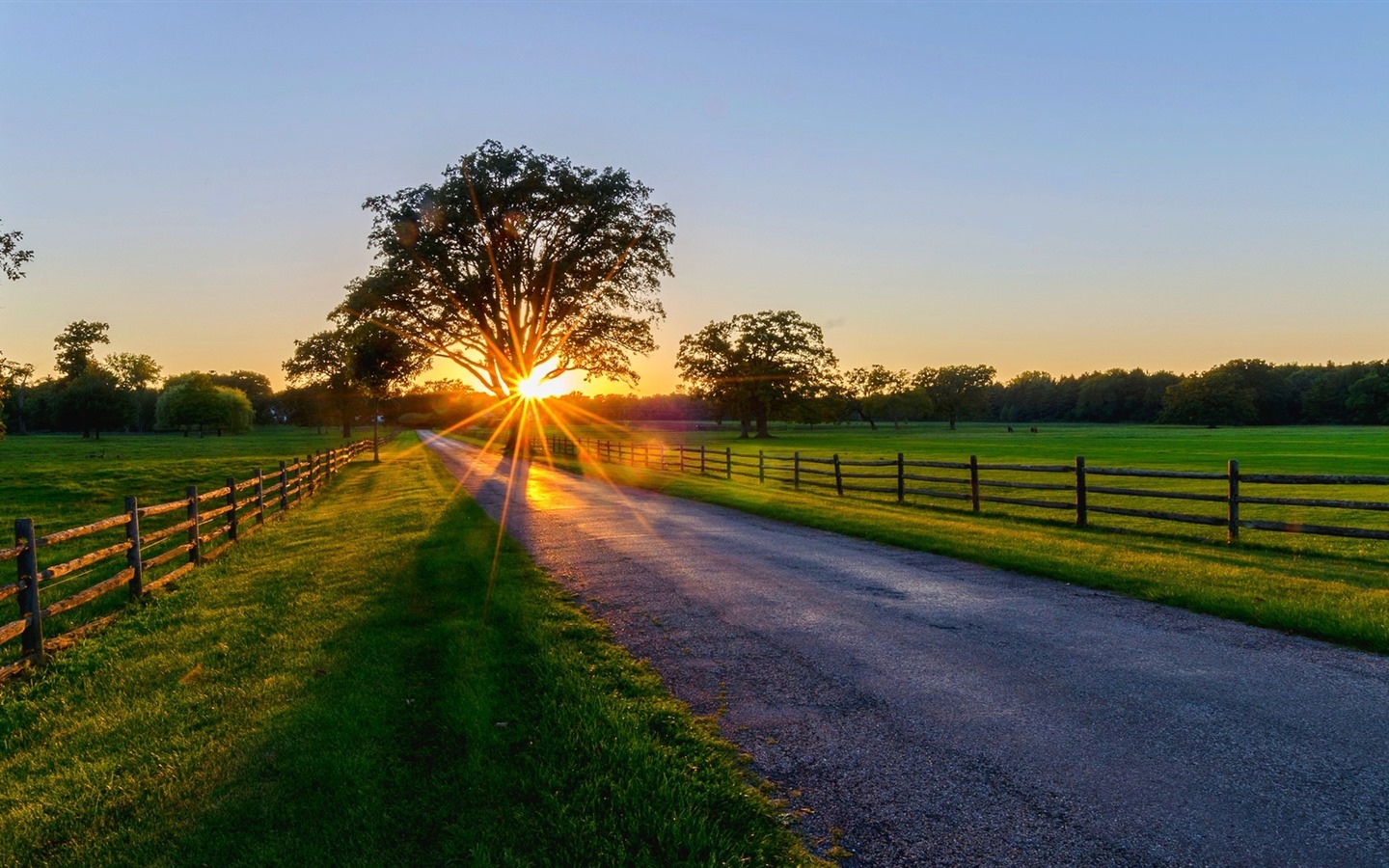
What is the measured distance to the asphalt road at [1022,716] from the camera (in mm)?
3641

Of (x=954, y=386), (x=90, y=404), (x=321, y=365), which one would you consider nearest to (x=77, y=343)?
(x=90, y=404)

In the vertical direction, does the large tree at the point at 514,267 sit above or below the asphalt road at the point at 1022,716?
above

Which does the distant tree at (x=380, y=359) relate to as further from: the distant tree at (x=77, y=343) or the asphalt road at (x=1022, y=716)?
the distant tree at (x=77, y=343)

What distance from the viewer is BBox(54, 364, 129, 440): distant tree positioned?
84062 mm

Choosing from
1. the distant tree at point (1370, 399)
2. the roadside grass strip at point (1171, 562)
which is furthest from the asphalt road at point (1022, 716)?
the distant tree at point (1370, 399)

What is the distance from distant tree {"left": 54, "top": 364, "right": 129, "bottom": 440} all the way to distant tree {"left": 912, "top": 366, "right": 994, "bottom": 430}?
120 meters

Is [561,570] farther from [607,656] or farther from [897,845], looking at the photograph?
[897,845]

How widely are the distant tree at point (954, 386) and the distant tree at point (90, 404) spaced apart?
120 metres

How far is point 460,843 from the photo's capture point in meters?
3.67

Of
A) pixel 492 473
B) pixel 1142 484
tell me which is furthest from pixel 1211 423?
pixel 492 473

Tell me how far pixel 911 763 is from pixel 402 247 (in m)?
35.5

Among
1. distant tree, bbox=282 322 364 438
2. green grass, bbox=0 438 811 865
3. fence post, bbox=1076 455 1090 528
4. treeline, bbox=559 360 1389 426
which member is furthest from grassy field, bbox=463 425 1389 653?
treeline, bbox=559 360 1389 426

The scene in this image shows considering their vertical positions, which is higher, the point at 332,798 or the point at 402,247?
the point at 402,247

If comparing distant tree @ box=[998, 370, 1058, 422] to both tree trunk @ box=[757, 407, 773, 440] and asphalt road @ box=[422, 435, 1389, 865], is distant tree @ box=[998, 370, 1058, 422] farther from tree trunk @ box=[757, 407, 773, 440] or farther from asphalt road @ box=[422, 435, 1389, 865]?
asphalt road @ box=[422, 435, 1389, 865]
